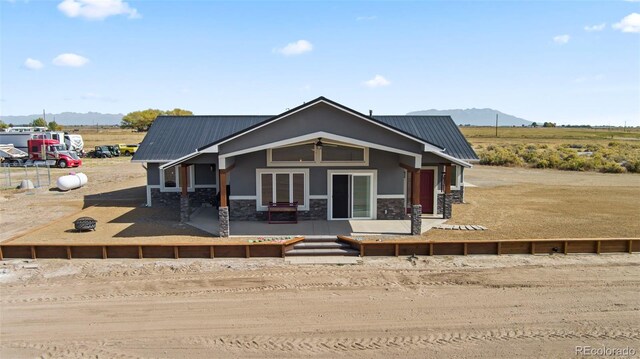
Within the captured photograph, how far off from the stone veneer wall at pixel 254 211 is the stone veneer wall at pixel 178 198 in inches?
139

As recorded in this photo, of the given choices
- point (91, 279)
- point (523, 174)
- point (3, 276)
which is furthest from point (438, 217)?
point (523, 174)

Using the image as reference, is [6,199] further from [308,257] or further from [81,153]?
[81,153]

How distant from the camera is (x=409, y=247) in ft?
46.5

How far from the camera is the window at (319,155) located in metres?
17.4

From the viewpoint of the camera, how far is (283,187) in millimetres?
17609

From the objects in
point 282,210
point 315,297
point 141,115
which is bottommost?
point 315,297

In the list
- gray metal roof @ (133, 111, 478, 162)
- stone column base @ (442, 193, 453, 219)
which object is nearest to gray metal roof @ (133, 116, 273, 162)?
gray metal roof @ (133, 111, 478, 162)

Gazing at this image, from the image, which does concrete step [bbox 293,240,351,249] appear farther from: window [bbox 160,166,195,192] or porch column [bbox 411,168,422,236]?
window [bbox 160,166,195,192]

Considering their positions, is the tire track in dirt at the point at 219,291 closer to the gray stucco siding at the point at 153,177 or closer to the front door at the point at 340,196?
the front door at the point at 340,196

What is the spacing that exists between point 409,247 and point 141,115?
347 feet

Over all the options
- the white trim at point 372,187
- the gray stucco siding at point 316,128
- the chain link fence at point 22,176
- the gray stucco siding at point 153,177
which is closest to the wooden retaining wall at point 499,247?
the white trim at point 372,187

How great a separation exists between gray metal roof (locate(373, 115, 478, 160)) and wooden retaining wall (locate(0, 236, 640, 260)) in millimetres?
6866

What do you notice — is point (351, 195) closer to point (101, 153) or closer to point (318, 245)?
point (318, 245)

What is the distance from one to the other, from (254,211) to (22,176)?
82.5ft
